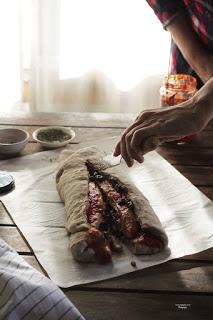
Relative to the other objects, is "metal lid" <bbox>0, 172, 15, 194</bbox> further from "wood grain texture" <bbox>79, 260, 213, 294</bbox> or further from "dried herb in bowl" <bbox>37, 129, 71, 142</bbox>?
"wood grain texture" <bbox>79, 260, 213, 294</bbox>

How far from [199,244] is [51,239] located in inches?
14.2

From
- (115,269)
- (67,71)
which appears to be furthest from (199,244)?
(67,71)

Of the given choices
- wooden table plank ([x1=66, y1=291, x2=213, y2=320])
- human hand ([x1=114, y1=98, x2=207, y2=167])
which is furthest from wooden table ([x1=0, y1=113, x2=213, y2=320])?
human hand ([x1=114, y1=98, x2=207, y2=167])

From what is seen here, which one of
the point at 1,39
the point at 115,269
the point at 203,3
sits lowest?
the point at 115,269

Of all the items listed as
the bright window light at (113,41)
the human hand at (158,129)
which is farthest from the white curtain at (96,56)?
the human hand at (158,129)

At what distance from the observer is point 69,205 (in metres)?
1.28

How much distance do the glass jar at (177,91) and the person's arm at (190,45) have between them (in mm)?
126

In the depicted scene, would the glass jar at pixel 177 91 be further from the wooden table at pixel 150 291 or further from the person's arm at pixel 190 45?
the wooden table at pixel 150 291

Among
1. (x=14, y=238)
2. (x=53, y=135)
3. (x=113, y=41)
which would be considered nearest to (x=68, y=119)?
(x=53, y=135)

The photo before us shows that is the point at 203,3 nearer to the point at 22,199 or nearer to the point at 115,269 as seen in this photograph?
the point at 22,199

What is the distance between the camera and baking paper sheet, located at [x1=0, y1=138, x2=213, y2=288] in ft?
3.63

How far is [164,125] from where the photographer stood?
49.9 inches

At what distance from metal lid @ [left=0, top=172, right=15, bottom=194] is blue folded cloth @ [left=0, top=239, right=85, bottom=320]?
1.84 ft

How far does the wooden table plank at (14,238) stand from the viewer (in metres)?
1.16
